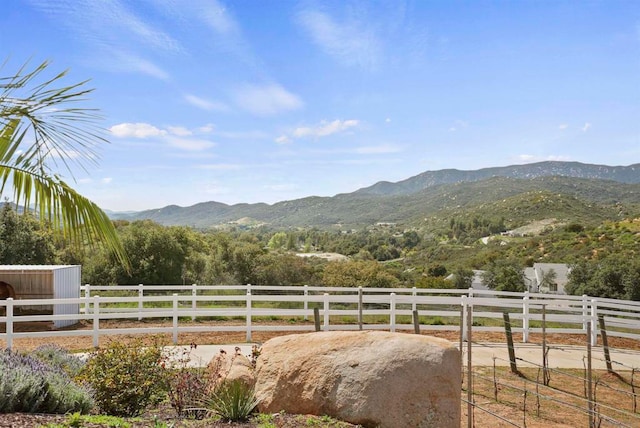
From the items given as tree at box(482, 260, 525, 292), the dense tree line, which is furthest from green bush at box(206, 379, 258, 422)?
tree at box(482, 260, 525, 292)

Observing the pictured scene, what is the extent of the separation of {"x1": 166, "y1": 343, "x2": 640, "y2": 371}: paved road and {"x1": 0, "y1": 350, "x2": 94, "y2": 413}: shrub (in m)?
4.88

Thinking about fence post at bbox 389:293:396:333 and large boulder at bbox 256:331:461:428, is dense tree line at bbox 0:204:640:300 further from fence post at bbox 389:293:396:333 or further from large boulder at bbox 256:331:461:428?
fence post at bbox 389:293:396:333

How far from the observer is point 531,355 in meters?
12.8

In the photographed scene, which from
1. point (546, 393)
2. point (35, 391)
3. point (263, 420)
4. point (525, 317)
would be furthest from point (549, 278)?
point (35, 391)

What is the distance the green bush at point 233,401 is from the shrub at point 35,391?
1408 millimetres

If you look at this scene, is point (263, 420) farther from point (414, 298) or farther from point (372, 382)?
point (414, 298)

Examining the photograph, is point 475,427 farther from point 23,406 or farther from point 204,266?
point 204,266

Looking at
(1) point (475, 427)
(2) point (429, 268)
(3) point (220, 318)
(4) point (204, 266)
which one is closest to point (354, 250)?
(2) point (429, 268)

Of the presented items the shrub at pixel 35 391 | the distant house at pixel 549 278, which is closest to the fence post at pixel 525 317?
the shrub at pixel 35 391

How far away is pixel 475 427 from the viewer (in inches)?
297

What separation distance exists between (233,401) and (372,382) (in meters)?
1.60

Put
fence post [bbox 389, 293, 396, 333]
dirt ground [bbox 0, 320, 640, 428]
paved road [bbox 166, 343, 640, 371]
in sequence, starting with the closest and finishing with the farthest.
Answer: dirt ground [bbox 0, 320, 640, 428] → paved road [bbox 166, 343, 640, 371] → fence post [bbox 389, 293, 396, 333]

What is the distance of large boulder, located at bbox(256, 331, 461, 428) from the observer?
5.91 meters

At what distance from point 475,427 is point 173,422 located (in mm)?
4458
